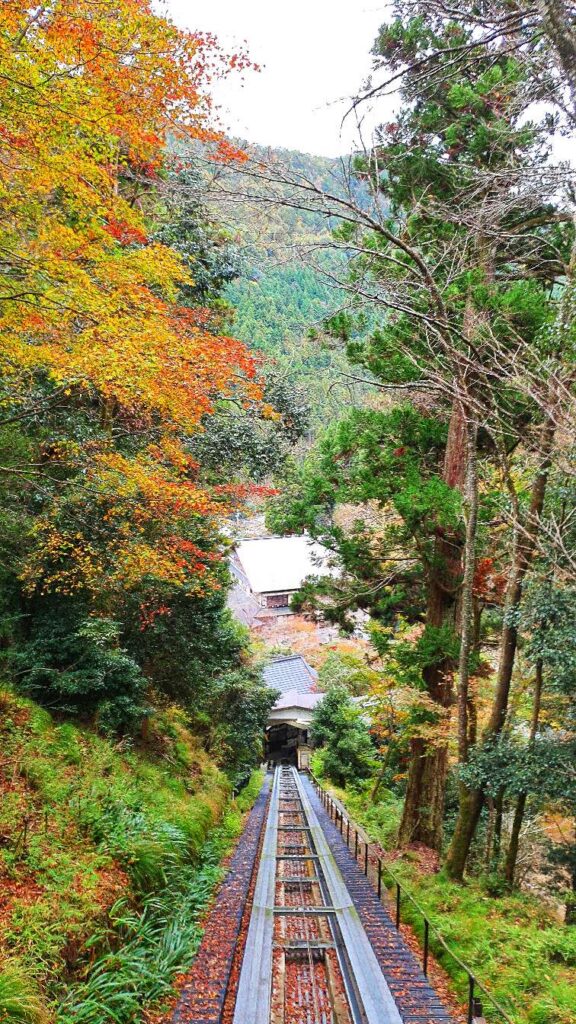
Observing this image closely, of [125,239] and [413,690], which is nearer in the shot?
[413,690]

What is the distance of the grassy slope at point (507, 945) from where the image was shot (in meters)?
5.77

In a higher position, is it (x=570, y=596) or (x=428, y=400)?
(x=428, y=400)

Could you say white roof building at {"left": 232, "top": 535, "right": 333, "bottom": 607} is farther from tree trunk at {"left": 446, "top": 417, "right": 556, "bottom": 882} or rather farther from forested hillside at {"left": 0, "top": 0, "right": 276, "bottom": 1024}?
tree trunk at {"left": 446, "top": 417, "right": 556, "bottom": 882}

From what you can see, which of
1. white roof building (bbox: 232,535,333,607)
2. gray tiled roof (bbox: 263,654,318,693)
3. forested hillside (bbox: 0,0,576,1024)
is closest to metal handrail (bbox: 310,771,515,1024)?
forested hillside (bbox: 0,0,576,1024)

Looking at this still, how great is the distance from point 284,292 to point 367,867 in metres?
80.4

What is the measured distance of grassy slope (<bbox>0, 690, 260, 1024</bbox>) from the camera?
481 centimetres

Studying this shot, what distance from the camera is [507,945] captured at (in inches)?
271

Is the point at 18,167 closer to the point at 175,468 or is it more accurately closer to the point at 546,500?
the point at 175,468

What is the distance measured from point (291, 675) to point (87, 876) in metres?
32.6

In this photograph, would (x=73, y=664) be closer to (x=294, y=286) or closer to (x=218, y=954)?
(x=218, y=954)

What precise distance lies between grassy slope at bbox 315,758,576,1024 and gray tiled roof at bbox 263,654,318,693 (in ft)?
88.5

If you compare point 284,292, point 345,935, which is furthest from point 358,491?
point 284,292

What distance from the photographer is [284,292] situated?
269 feet

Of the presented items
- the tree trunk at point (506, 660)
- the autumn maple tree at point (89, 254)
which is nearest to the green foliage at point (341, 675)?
the tree trunk at point (506, 660)
